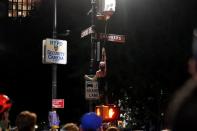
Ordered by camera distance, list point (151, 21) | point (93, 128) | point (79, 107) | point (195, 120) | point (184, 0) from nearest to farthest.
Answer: point (195, 120), point (93, 128), point (184, 0), point (151, 21), point (79, 107)

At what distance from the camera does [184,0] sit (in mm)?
18062

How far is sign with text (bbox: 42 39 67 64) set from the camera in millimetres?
22300

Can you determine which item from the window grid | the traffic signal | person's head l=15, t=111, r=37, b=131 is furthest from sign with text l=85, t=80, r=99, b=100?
the window grid

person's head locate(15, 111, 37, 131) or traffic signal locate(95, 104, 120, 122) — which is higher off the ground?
person's head locate(15, 111, 37, 131)

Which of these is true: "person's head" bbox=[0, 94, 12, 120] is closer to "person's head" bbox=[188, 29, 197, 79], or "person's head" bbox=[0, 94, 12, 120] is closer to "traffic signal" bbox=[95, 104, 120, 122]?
"person's head" bbox=[188, 29, 197, 79]

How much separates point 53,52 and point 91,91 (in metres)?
8.92

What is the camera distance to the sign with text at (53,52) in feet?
73.2

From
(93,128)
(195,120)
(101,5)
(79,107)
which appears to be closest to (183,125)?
(195,120)

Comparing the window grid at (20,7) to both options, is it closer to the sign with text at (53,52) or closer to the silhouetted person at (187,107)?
the sign with text at (53,52)

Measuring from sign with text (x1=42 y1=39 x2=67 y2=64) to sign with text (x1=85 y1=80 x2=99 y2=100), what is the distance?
27.7ft

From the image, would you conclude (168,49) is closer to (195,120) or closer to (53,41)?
(53,41)

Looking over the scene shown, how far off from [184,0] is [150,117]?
6.61 metres

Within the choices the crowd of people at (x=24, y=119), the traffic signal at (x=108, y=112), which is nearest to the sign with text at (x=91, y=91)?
the traffic signal at (x=108, y=112)

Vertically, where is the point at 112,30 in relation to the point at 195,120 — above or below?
above
